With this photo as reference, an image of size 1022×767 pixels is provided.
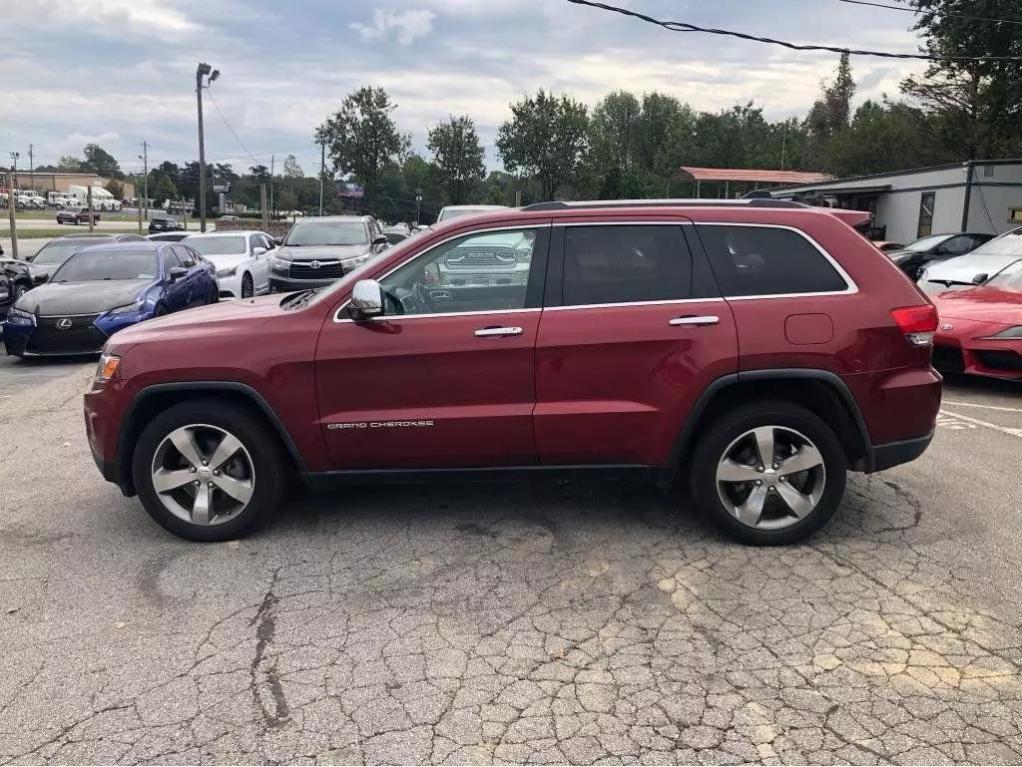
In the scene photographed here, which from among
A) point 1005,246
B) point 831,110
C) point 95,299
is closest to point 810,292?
point 95,299

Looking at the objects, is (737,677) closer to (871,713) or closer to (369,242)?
(871,713)

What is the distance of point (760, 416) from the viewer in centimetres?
427

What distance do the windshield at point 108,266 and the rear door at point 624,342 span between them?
9.22 meters

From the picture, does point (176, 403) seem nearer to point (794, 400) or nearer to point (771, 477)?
point (771, 477)

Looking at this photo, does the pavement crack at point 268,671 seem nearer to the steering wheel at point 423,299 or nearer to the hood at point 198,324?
the hood at point 198,324

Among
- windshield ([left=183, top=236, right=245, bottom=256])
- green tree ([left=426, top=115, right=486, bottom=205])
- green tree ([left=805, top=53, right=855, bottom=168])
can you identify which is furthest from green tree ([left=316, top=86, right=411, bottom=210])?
windshield ([left=183, top=236, right=245, bottom=256])

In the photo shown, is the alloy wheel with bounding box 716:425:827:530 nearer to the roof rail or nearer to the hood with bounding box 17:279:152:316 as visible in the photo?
the roof rail

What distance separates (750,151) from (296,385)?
7709cm

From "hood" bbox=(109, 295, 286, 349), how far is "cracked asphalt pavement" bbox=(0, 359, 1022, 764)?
111cm

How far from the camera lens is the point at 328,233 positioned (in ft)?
55.9

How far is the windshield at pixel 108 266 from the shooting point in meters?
11.8

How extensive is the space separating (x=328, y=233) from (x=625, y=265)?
536 inches

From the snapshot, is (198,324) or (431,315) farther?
(198,324)

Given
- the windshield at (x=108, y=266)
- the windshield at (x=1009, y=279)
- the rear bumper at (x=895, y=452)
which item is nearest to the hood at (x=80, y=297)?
the windshield at (x=108, y=266)
